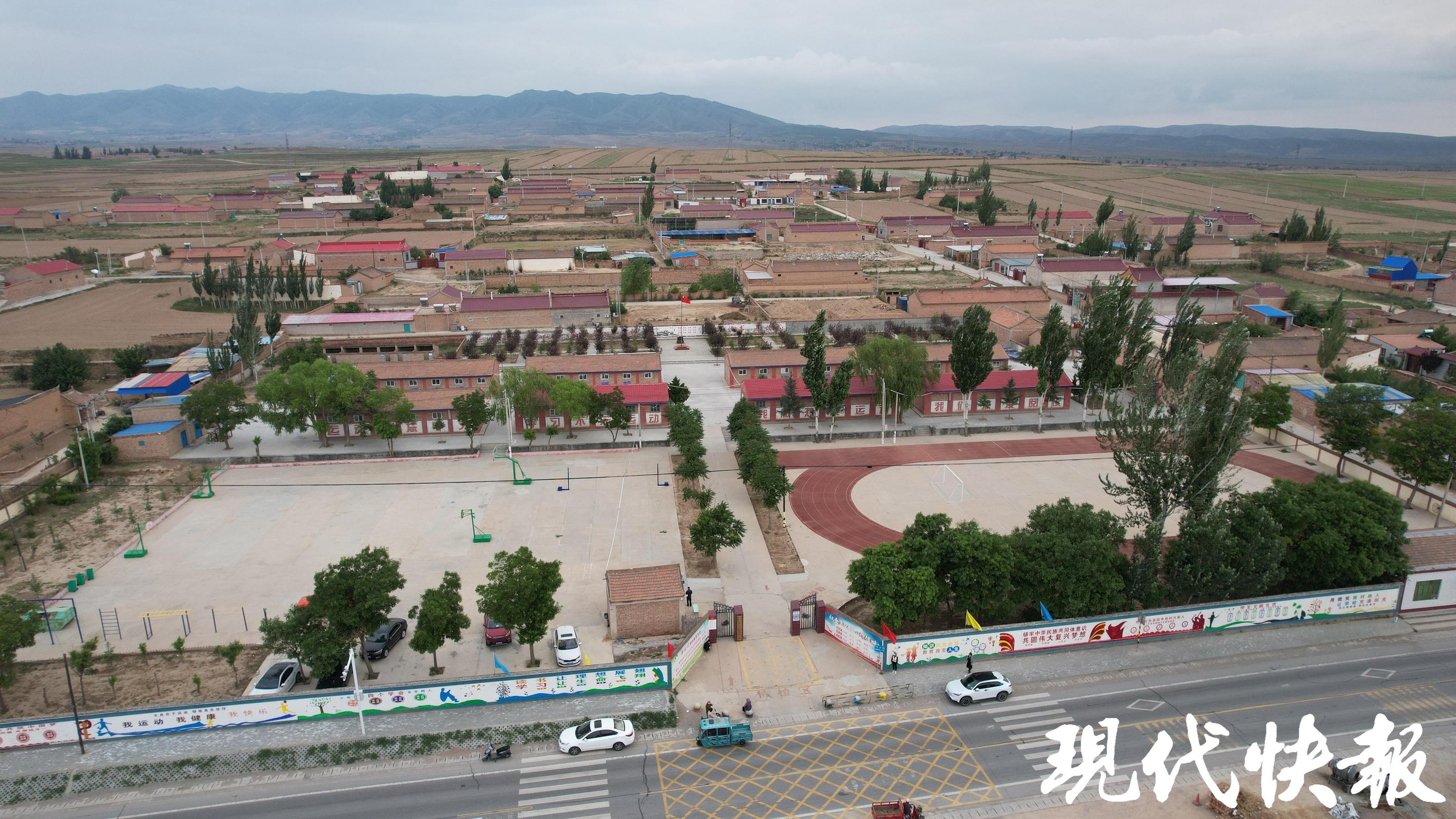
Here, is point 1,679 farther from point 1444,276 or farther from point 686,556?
point 1444,276

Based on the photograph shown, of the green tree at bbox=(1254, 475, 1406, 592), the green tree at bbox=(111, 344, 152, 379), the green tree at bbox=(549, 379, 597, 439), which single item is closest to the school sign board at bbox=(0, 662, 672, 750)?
the green tree at bbox=(1254, 475, 1406, 592)

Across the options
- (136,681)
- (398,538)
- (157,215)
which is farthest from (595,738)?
(157,215)

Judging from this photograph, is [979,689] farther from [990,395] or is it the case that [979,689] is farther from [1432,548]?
[990,395]

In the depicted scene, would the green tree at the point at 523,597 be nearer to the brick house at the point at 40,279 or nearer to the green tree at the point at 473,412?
the green tree at the point at 473,412

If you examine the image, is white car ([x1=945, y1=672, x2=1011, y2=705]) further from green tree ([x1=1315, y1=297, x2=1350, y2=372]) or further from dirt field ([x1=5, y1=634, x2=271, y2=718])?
green tree ([x1=1315, y1=297, x2=1350, y2=372])

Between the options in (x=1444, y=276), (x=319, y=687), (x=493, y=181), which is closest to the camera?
A: (x=319, y=687)

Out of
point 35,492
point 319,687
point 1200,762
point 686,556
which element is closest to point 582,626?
point 686,556

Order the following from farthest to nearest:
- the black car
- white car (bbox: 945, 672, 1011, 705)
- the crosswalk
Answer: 1. the black car
2. white car (bbox: 945, 672, 1011, 705)
3. the crosswalk
